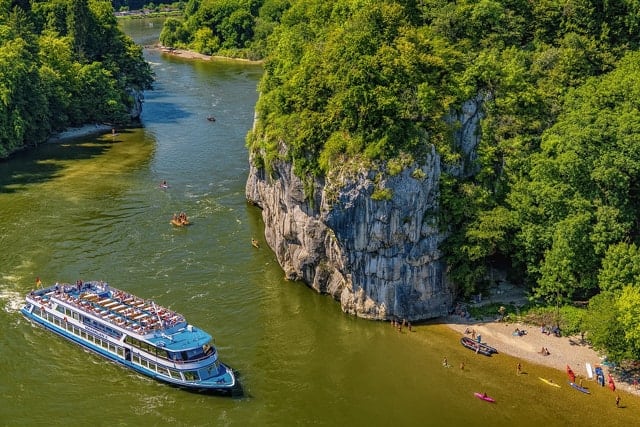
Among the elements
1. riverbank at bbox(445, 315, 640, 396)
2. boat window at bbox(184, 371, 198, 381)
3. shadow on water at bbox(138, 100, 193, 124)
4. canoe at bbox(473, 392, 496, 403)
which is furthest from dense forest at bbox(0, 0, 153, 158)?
canoe at bbox(473, 392, 496, 403)

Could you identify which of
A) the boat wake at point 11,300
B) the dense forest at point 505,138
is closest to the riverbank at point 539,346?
the dense forest at point 505,138

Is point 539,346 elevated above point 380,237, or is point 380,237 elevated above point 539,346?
point 380,237

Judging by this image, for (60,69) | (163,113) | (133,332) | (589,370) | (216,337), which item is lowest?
(216,337)

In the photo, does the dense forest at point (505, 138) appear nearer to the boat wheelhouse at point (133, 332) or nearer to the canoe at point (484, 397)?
the canoe at point (484, 397)

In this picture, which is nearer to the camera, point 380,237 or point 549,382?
point 549,382

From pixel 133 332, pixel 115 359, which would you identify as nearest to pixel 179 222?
pixel 115 359

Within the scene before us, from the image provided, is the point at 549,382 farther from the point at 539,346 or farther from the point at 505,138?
the point at 505,138

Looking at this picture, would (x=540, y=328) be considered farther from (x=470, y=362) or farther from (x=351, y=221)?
(x=351, y=221)
